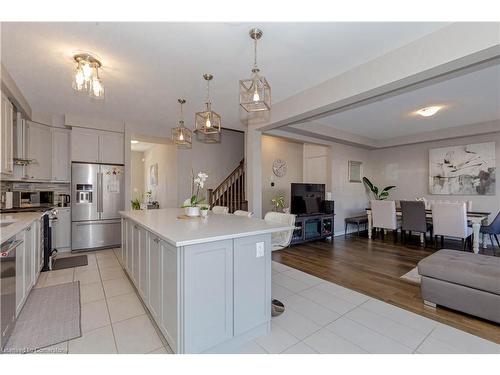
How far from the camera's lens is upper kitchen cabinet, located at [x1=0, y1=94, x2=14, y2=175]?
9.43ft

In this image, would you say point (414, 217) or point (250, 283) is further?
point (414, 217)

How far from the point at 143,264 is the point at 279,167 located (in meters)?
4.39

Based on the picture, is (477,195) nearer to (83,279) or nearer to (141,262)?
(141,262)

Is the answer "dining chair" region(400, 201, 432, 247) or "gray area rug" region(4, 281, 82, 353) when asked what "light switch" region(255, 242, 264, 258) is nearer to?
"gray area rug" region(4, 281, 82, 353)

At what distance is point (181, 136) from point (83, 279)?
240 cm

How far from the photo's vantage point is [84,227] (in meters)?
4.51

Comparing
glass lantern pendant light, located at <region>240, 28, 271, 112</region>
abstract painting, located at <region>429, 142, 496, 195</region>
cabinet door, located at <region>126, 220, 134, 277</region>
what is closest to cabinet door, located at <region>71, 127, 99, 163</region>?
cabinet door, located at <region>126, 220, 134, 277</region>

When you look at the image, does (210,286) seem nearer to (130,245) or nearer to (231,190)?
(130,245)

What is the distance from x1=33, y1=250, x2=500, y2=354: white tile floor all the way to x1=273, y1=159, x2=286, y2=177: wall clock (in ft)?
11.5

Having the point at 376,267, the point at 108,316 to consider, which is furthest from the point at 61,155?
the point at 376,267

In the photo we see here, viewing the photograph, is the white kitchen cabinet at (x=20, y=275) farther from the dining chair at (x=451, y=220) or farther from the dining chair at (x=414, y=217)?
the dining chair at (x=451, y=220)

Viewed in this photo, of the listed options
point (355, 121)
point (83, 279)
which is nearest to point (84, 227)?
point (83, 279)

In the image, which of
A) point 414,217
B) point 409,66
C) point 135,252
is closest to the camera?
point 409,66

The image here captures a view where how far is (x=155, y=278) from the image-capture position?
2.03m
